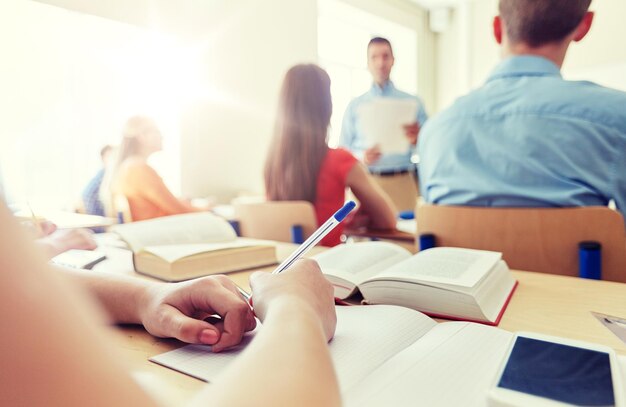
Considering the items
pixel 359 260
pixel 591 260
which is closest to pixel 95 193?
pixel 359 260

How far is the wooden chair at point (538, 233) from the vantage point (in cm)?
102

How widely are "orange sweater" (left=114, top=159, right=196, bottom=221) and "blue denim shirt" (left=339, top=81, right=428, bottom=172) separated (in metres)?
1.69

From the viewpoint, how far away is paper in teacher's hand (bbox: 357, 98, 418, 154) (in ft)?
11.3

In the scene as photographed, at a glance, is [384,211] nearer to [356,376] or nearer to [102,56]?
[356,376]

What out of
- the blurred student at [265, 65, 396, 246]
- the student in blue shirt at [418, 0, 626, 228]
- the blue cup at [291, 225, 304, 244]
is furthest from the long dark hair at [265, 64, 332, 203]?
the student in blue shirt at [418, 0, 626, 228]

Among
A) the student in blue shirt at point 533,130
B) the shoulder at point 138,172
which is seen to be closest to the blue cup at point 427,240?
the student in blue shirt at point 533,130

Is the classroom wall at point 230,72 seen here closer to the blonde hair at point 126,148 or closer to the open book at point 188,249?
the blonde hair at point 126,148

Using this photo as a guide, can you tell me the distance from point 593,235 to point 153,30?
3.05 m

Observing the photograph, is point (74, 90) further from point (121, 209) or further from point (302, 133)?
point (302, 133)

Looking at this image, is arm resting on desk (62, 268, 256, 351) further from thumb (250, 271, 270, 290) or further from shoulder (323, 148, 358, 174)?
shoulder (323, 148, 358, 174)

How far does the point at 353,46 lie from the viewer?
5.56 meters

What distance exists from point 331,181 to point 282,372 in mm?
1673

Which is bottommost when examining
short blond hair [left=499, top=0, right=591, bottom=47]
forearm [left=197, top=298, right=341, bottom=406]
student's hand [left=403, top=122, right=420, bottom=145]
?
forearm [left=197, top=298, right=341, bottom=406]

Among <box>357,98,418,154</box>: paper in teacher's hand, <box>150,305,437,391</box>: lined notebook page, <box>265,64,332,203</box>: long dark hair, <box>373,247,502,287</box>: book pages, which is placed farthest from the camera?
<box>357,98,418,154</box>: paper in teacher's hand
